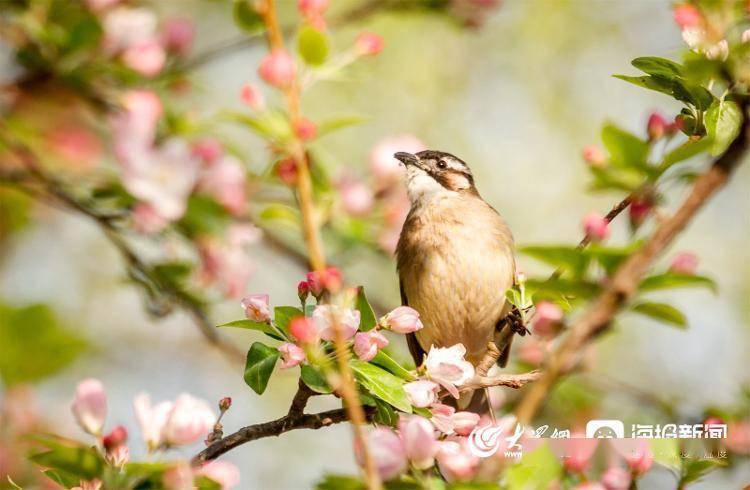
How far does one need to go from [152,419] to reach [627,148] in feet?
3.91

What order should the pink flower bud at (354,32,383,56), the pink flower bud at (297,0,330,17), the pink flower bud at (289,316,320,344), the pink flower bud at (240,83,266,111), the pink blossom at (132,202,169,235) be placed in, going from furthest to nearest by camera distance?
the pink blossom at (132,202,169,235), the pink flower bud at (354,32,383,56), the pink flower bud at (297,0,330,17), the pink flower bud at (240,83,266,111), the pink flower bud at (289,316,320,344)

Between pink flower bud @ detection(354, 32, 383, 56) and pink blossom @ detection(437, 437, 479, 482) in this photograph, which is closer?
pink blossom @ detection(437, 437, 479, 482)

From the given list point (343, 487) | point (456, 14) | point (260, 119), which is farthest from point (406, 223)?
point (343, 487)

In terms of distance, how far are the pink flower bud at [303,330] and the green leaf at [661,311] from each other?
740mm

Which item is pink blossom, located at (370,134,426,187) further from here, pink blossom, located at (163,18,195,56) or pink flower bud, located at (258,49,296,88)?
pink flower bud, located at (258,49,296,88)

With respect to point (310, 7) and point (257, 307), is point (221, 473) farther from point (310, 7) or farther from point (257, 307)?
point (310, 7)

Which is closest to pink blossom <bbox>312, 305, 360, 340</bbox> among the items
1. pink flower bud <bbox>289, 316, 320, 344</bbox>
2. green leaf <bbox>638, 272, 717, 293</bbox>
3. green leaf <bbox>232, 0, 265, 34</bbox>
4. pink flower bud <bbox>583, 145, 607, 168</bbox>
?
pink flower bud <bbox>289, 316, 320, 344</bbox>

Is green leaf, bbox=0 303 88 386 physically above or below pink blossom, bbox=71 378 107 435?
above

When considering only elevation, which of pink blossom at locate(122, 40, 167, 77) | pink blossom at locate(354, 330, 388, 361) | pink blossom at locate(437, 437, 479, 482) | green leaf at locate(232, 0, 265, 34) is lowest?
pink blossom at locate(437, 437, 479, 482)

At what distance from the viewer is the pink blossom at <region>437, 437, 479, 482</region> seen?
196 cm

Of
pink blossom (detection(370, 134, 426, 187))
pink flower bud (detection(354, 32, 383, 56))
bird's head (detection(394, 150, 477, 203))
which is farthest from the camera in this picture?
bird's head (detection(394, 150, 477, 203))

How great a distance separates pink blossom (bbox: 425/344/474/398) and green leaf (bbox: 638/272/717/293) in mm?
809

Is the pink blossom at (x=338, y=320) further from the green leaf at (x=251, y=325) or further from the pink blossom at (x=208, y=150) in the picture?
the pink blossom at (x=208, y=150)

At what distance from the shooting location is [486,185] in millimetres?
9594
